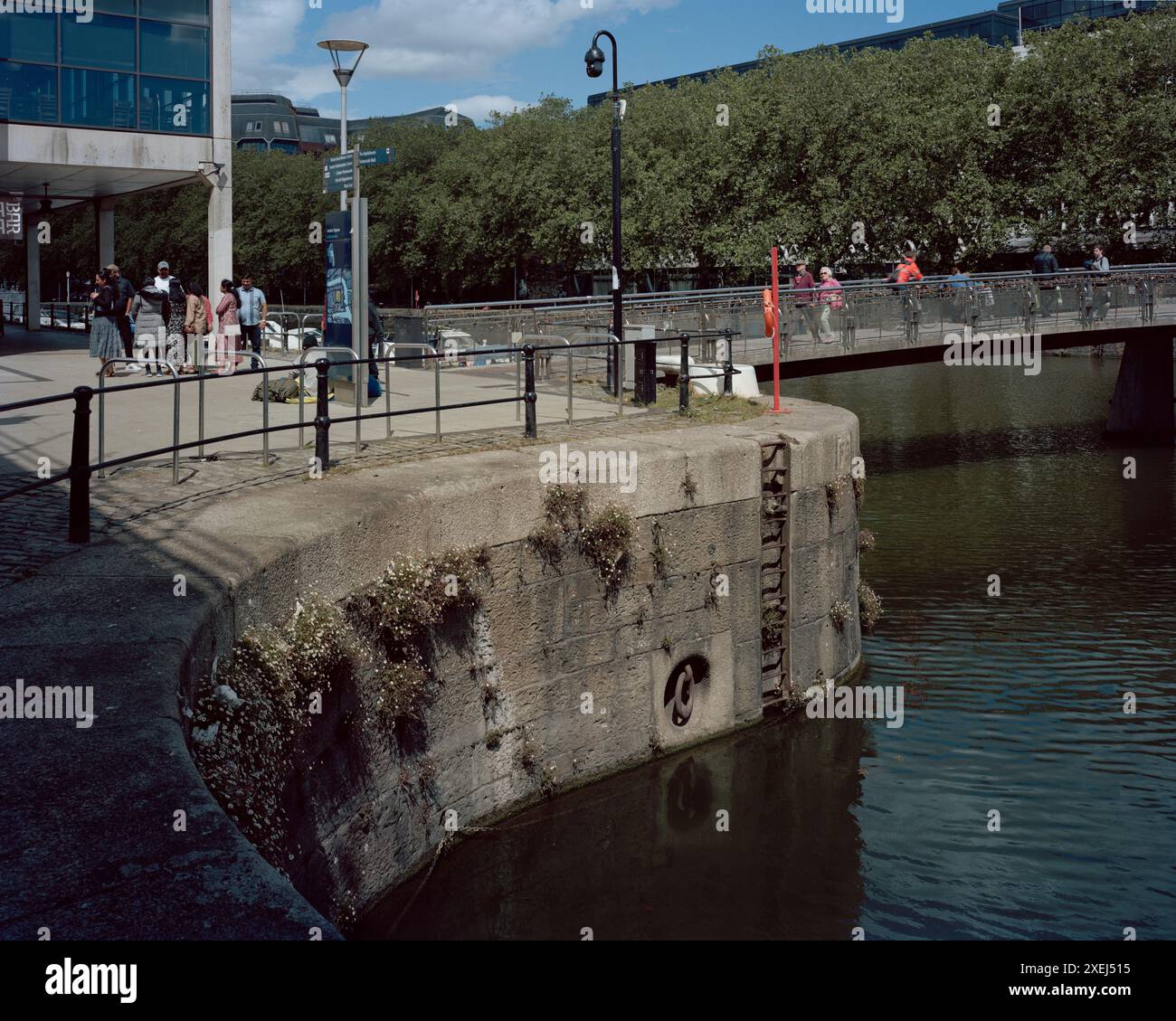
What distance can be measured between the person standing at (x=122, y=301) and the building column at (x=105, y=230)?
34.9 feet

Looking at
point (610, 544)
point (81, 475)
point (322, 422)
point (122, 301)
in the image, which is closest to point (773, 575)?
point (610, 544)

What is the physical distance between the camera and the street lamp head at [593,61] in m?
19.5

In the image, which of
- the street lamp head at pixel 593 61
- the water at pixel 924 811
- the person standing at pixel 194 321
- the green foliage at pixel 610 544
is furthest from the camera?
the person standing at pixel 194 321

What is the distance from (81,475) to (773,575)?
7255 millimetres

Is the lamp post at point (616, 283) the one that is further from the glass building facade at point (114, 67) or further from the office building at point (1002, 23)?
the office building at point (1002, 23)

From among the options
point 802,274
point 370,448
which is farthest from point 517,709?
point 802,274

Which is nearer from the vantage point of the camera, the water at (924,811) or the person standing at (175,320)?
the water at (924,811)

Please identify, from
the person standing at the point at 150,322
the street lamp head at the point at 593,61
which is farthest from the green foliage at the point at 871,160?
the street lamp head at the point at 593,61

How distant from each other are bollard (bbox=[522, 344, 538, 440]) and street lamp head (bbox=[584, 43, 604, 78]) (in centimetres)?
774

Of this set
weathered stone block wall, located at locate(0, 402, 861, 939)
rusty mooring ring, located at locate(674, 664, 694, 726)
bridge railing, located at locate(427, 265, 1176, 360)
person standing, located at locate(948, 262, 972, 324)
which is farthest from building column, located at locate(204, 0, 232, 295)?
rusty mooring ring, located at locate(674, 664, 694, 726)

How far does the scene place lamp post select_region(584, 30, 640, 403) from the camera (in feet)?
55.2

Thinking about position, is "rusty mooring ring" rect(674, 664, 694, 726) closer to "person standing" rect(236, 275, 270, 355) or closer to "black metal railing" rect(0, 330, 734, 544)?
"black metal railing" rect(0, 330, 734, 544)

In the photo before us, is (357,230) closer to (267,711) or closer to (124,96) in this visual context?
(267,711)
